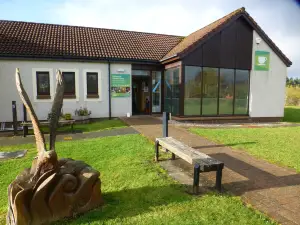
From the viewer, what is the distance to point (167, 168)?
487cm

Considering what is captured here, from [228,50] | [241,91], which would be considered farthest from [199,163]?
[241,91]

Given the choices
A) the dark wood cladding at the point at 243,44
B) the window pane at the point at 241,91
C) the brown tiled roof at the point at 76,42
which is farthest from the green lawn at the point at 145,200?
the dark wood cladding at the point at 243,44

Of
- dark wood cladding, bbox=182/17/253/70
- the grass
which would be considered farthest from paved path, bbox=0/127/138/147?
dark wood cladding, bbox=182/17/253/70

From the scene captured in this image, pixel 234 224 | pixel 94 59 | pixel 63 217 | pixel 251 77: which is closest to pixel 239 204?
pixel 234 224

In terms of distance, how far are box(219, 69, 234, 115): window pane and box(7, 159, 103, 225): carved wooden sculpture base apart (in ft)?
35.5

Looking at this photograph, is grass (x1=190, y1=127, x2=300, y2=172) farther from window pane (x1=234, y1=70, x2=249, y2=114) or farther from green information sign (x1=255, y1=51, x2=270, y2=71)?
green information sign (x1=255, y1=51, x2=270, y2=71)

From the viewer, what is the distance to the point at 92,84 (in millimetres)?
12477

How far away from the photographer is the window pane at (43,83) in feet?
37.9

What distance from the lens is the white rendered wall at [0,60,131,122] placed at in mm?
11078

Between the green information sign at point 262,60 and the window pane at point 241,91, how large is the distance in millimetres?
870

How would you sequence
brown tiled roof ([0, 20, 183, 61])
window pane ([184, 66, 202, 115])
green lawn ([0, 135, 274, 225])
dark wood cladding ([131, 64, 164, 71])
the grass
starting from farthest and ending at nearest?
dark wood cladding ([131, 64, 164, 71]), window pane ([184, 66, 202, 115]), brown tiled roof ([0, 20, 183, 61]), the grass, green lawn ([0, 135, 274, 225])

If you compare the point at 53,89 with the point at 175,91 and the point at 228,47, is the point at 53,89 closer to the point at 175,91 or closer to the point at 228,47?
the point at 175,91

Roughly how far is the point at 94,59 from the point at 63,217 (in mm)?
10343

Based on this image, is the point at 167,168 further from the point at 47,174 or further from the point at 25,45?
the point at 25,45
